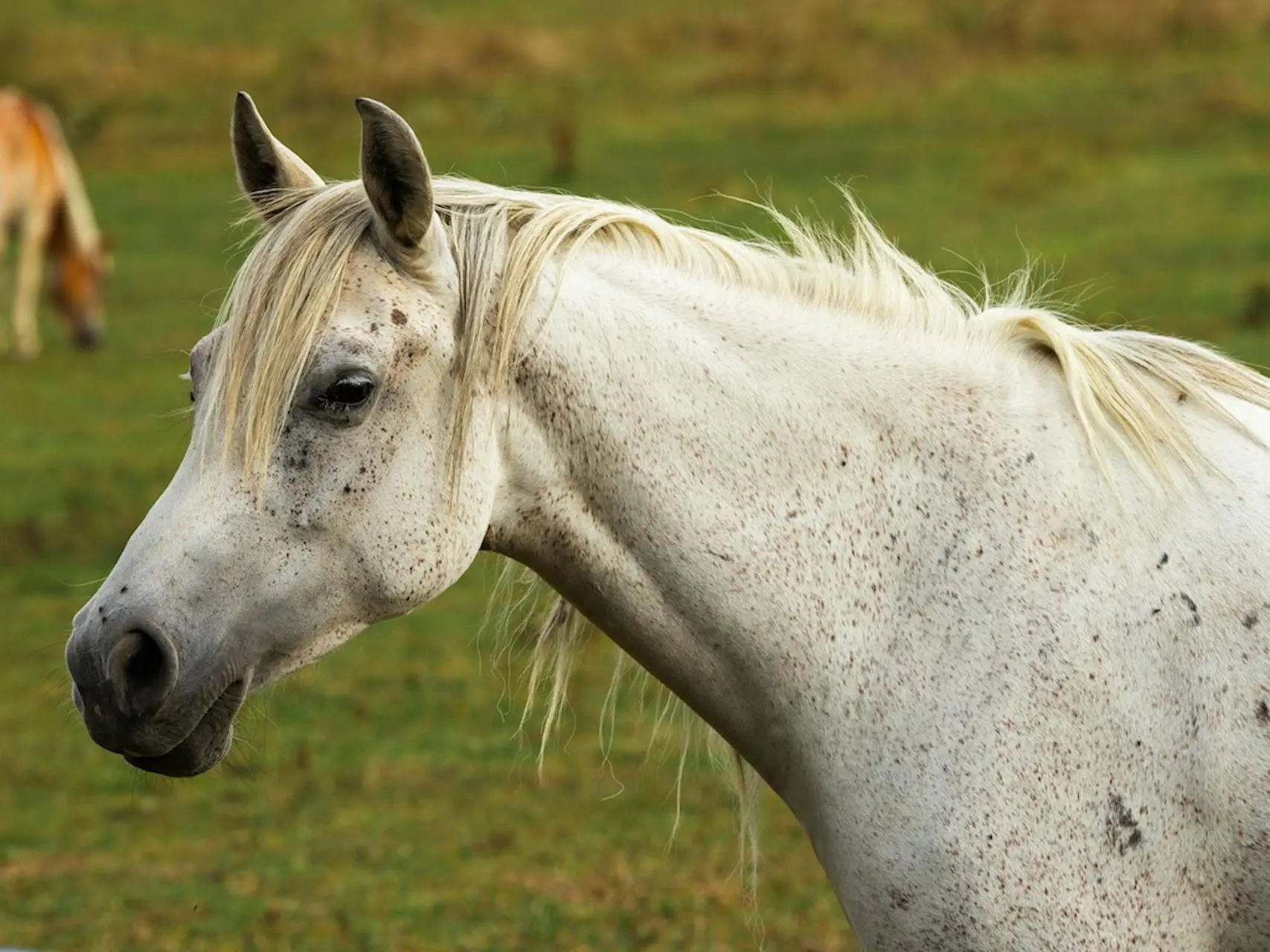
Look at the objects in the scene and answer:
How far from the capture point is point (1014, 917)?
2902mm

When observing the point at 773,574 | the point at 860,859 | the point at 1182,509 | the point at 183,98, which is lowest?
the point at 183,98

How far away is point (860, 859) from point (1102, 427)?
0.91 m

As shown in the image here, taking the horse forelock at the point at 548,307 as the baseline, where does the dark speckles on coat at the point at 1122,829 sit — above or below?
below

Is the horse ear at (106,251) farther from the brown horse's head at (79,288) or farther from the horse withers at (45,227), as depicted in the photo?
the brown horse's head at (79,288)

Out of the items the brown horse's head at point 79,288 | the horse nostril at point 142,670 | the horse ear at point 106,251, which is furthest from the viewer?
the horse ear at point 106,251

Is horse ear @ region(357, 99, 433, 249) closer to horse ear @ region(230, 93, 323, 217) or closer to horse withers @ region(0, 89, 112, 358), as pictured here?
horse ear @ region(230, 93, 323, 217)

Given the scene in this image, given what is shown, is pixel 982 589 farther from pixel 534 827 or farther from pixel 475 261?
pixel 534 827

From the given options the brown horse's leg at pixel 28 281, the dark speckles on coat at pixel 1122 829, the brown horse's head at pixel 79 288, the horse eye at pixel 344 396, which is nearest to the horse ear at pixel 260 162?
the horse eye at pixel 344 396

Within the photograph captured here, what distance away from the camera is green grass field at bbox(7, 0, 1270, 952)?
638cm

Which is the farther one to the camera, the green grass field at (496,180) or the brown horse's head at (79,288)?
the brown horse's head at (79,288)

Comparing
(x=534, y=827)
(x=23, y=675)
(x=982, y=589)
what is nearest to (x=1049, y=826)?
(x=982, y=589)

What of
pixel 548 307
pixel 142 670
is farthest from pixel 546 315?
pixel 142 670

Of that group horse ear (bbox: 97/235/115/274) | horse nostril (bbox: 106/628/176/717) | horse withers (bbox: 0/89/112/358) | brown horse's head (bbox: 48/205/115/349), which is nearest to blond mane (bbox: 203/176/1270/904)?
horse nostril (bbox: 106/628/176/717)

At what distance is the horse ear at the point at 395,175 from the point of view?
9.45 ft
